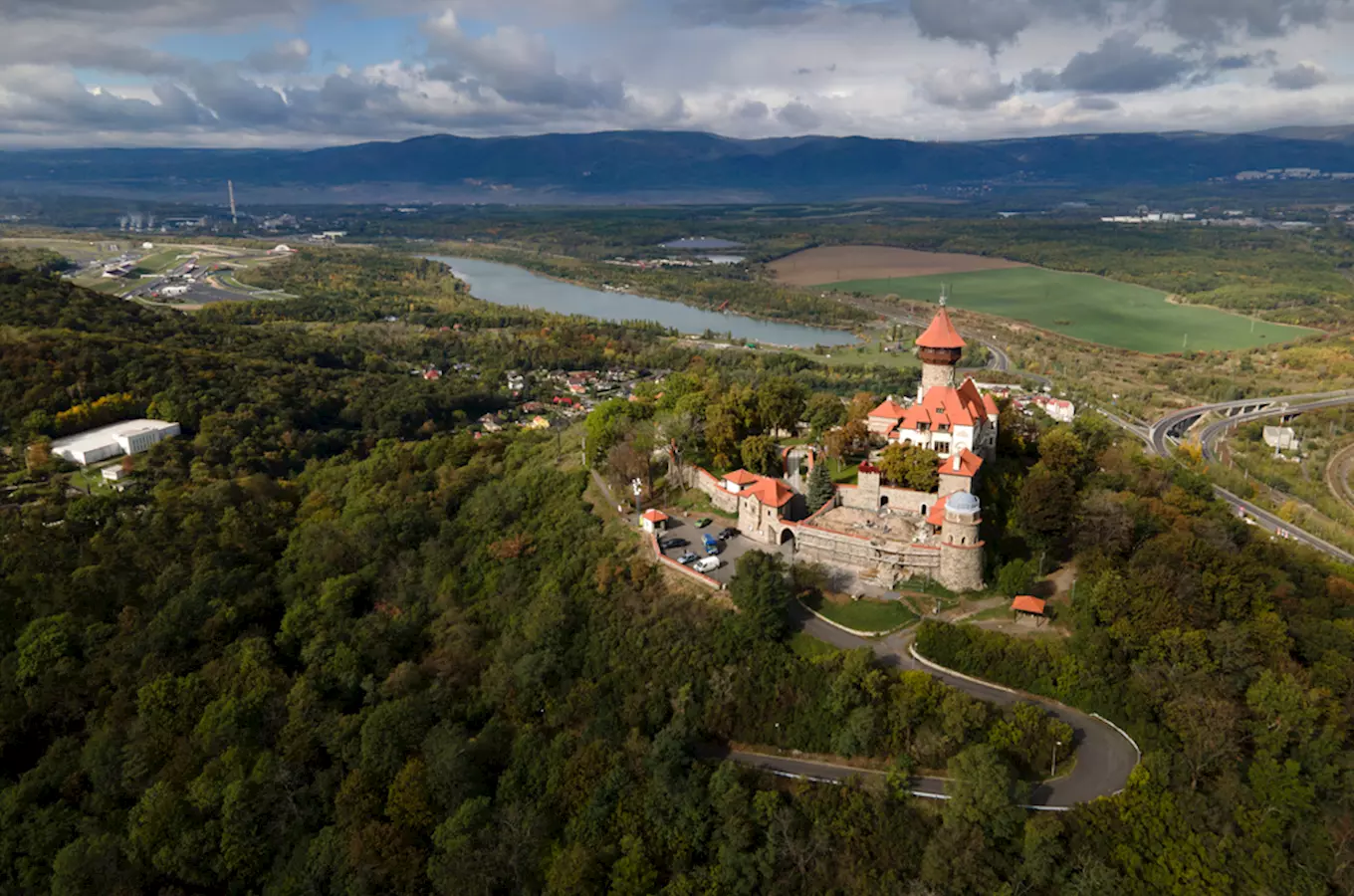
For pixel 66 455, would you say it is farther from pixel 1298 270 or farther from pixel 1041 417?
pixel 1298 270

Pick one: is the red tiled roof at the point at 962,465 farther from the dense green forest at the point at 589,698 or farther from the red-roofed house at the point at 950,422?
the dense green forest at the point at 589,698

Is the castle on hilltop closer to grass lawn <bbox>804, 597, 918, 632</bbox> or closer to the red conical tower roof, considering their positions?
the red conical tower roof

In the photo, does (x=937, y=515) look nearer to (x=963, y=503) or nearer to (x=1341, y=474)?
(x=963, y=503)

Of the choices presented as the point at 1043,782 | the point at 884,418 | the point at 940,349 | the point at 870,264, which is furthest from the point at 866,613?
the point at 870,264

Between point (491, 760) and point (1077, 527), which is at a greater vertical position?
point (1077, 527)

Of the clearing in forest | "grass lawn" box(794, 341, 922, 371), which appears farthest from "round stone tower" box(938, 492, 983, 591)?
the clearing in forest

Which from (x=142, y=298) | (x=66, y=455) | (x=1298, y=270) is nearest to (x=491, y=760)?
(x=66, y=455)
